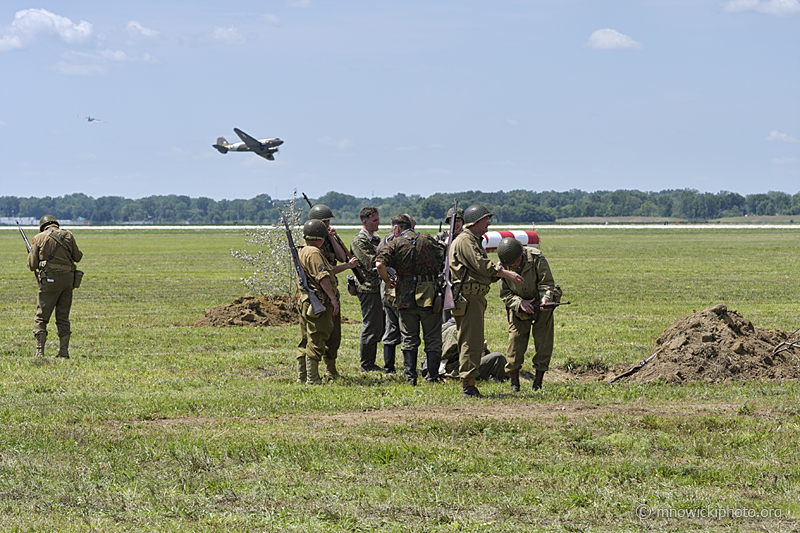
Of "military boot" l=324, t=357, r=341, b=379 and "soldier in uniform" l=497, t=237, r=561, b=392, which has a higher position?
"soldier in uniform" l=497, t=237, r=561, b=392

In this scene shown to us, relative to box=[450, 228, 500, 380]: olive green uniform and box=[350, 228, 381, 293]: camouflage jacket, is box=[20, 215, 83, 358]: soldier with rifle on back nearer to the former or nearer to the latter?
box=[350, 228, 381, 293]: camouflage jacket

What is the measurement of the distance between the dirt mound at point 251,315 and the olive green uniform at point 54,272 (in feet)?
15.1

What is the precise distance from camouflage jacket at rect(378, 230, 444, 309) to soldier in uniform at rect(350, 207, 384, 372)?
1.24 metres

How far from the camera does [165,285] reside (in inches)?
1062

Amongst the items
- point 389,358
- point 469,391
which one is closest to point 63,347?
point 389,358

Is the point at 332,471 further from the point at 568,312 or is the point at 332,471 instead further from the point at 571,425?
the point at 568,312

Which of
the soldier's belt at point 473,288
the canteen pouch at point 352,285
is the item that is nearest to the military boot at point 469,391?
the soldier's belt at point 473,288

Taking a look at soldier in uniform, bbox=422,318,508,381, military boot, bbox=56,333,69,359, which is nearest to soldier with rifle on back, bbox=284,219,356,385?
soldier in uniform, bbox=422,318,508,381

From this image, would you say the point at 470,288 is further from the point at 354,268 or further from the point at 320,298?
the point at 354,268

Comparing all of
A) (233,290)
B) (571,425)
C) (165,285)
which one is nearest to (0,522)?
(571,425)

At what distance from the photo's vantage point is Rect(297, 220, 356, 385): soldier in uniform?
1001 centimetres

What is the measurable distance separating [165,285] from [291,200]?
436 inches

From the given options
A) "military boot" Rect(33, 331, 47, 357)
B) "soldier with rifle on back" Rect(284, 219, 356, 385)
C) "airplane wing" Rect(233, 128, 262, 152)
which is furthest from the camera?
"airplane wing" Rect(233, 128, 262, 152)

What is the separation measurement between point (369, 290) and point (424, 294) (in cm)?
169
